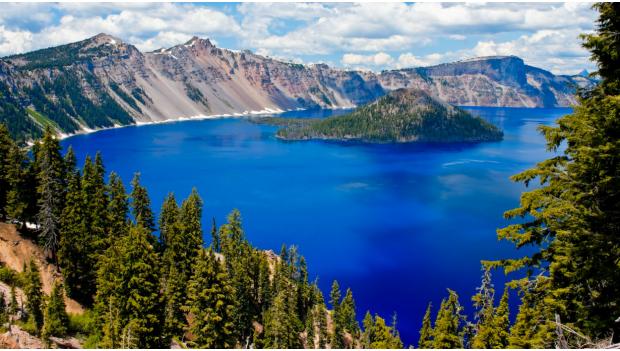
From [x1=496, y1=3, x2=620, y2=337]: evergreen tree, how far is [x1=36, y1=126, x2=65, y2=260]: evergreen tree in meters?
57.4

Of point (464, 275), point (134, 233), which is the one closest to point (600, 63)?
point (134, 233)

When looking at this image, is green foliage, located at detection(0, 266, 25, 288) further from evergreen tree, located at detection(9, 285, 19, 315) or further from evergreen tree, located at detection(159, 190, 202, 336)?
evergreen tree, located at detection(159, 190, 202, 336)

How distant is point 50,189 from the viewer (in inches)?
2408

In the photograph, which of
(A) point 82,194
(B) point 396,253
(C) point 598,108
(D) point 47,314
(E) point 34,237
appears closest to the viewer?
(C) point 598,108

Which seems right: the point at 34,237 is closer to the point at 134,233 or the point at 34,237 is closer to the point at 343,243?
the point at 134,233

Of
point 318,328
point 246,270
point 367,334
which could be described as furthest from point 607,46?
point 246,270

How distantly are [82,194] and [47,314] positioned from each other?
19588mm

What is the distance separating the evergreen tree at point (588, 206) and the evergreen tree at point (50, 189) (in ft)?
188

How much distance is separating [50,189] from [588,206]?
2417 inches

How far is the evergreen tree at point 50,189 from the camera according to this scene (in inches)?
2377

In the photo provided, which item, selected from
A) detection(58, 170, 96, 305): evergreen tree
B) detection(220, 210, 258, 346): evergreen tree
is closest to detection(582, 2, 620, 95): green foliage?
detection(220, 210, 258, 346): evergreen tree

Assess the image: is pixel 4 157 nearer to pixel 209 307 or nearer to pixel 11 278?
pixel 11 278

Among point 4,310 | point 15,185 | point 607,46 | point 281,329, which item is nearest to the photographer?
point 607,46

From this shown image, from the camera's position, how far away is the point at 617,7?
19.3m
